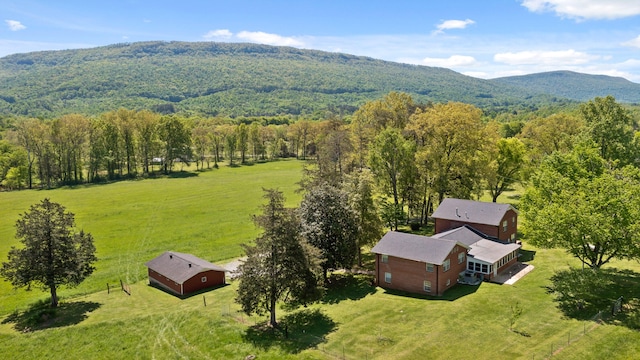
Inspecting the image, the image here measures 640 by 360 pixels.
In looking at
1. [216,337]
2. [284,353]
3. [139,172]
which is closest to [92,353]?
[216,337]

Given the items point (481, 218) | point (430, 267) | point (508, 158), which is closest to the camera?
point (430, 267)

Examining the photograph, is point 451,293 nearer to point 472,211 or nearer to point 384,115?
point 472,211

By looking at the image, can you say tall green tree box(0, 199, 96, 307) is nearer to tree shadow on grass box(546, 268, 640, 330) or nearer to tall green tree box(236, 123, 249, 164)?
tree shadow on grass box(546, 268, 640, 330)

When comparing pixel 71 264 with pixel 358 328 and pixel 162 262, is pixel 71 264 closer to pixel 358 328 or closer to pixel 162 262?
pixel 162 262

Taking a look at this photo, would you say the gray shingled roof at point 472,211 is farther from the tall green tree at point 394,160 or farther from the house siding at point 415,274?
the house siding at point 415,274

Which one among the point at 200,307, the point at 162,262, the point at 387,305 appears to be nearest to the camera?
the point at 387,305

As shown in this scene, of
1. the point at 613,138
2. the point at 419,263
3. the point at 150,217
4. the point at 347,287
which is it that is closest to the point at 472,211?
the point at 419,263
